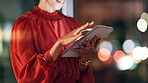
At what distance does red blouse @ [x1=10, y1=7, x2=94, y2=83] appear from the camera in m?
0.79

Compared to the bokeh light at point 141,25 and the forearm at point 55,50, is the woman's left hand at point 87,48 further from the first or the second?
the bokeh light at point 141,25

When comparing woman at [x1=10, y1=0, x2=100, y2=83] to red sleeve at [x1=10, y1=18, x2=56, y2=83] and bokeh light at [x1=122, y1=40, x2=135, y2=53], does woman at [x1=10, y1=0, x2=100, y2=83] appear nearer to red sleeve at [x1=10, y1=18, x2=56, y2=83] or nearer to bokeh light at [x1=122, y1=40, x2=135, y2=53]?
→ red sleeve at [x1=10, y1=18, x2=56, y2=83]

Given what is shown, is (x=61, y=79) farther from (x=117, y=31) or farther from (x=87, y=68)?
(x=117, y=31)

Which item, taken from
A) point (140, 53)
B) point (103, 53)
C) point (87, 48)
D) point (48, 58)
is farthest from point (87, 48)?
point (140, 53)

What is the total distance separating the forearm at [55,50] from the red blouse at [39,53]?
1 cm

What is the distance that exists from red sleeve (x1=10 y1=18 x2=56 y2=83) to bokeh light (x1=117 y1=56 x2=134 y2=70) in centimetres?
101

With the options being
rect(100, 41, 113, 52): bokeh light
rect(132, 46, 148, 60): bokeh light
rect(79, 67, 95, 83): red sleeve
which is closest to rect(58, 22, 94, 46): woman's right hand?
rect(79, 67, 95, 83): red sleeve

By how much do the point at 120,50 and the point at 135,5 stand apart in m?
0.29

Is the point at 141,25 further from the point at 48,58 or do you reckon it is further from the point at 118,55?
the point at 48,58

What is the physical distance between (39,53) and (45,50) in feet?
0.07

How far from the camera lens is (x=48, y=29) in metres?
0.84

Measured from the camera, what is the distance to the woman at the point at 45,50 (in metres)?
0.77

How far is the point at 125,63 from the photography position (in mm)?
1797

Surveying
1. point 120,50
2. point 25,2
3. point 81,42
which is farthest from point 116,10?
point 81,42
